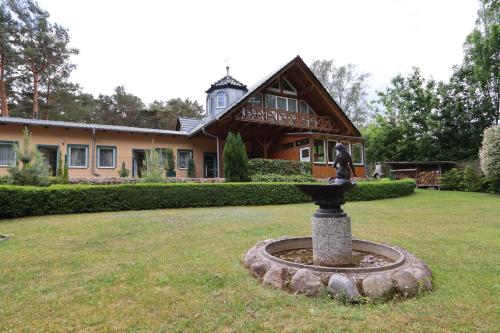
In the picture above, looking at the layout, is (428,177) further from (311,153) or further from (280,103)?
(280,103)

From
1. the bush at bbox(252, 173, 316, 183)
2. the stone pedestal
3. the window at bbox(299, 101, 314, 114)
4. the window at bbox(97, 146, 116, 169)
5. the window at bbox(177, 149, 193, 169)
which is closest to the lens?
the stone pedestal

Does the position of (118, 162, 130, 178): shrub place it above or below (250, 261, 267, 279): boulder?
above

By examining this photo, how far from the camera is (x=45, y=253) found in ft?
16.4

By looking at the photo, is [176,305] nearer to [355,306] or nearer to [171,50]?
[355,306]

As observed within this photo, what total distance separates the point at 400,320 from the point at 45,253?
521 cm

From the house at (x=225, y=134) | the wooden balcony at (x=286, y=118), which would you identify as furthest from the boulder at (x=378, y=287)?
the wooden balcony at (x=286, y=118)

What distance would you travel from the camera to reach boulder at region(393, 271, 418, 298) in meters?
3.23

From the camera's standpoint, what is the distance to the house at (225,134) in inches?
645

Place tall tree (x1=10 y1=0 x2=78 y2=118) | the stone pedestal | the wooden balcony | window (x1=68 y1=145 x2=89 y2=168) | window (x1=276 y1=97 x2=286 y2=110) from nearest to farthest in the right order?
1. the stone pedestal
2. window (x1=68 y1=145 x2=89 y2=168)
3. the wooden balcony
4. window (x1=276 y1=97 x2=286 y2=110)
5. tall tree (x1=10 y1=0 x2=78 y2=118)

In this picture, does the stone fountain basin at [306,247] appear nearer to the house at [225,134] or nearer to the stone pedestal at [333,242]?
the stone pedestal at [333,242]

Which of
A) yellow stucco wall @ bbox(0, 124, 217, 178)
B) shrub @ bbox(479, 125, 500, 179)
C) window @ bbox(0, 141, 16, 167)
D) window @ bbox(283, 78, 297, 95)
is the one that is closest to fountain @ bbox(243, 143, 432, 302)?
shrub @ bbox(479, 125, 500, 179)

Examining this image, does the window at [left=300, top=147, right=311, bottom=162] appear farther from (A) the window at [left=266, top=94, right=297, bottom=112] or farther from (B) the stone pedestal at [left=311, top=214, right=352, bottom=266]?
(B) the stone pedestal at [left=311, top=214, right=352, bottom=266]

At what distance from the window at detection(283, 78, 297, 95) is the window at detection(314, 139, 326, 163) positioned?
4128 mm

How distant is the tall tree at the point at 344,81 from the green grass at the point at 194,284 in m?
27.8
